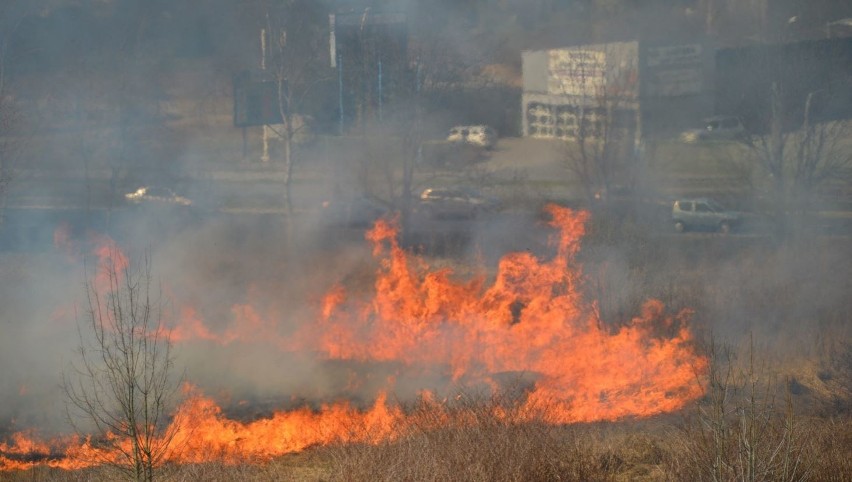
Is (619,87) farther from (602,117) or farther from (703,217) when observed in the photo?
(703,217)

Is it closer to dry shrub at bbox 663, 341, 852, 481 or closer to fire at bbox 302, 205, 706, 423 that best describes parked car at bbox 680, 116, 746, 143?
fire at bbox 302, 205, 706, 423

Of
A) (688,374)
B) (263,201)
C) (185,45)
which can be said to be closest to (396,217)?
(263,201)

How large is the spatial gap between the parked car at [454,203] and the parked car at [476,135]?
600 centimetres

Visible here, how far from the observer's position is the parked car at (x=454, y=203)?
21.5 meters

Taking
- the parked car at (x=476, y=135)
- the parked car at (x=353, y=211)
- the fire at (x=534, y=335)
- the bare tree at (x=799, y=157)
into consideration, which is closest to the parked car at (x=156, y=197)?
the parked car at (x=353, y=211)

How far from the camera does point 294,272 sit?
1695 centimetres

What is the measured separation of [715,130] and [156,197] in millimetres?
16973

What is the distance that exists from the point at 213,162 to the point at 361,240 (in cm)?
1058

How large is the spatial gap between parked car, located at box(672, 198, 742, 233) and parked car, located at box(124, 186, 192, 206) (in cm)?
1205

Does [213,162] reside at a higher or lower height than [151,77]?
lower

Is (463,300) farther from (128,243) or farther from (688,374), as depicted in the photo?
(128,243)

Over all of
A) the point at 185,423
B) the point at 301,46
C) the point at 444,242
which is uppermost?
the point at 301,46

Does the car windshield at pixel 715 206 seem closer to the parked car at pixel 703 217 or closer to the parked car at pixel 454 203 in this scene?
the parked car at pixel 703 217

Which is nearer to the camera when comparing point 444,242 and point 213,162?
point 444,242
